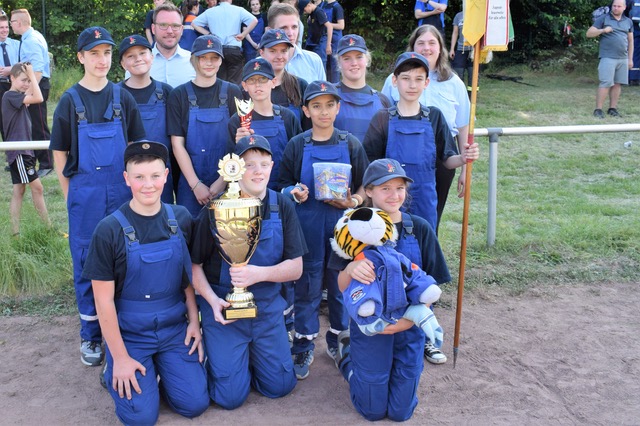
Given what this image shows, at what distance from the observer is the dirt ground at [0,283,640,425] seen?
375 centimetres

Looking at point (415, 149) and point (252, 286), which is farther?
point (415, 149)

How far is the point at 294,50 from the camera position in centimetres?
573

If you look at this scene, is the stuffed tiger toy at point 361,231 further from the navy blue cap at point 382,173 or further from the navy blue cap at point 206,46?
the navy blue cap at point 206,46

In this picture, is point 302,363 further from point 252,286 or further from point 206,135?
point 206,135

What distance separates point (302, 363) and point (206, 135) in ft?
5.11

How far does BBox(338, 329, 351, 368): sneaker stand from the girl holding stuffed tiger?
255 millimetres

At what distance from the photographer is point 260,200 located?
3.91m

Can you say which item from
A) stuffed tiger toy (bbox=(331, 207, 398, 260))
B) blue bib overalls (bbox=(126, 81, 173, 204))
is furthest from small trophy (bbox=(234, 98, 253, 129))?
stuffed tiger toy (bbox=(331, 207, 398, 260))

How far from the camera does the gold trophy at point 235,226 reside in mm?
3729

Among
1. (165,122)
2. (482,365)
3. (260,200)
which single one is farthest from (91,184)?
(482,365)

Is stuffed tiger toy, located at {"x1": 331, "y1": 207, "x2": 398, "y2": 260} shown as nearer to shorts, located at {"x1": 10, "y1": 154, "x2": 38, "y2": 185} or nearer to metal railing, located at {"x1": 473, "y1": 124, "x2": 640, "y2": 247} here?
metal railing, located at {"x1": 473, "y1": 124, "x2": 640, "y2": 247}

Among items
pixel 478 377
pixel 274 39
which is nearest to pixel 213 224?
pixel 274 39

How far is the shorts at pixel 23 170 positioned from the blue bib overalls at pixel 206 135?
234 centimetres

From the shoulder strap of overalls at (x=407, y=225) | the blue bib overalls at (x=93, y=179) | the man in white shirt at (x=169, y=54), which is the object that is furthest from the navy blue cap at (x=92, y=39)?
the shoulder strap of overalls at (x=407, y=225)
